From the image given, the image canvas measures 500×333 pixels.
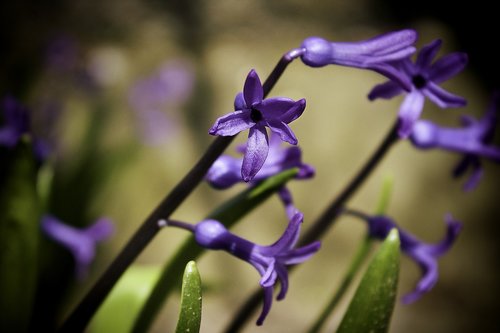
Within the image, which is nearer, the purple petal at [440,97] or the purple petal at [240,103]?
the purple petal at [240,103]

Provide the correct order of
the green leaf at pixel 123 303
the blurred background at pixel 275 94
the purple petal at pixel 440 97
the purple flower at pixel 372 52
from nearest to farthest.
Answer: the purple flower at pixel 372 52 < the purple petal at pixel 440 97 < the green leaf at pixel 123 303 < the blurred background at pixel 275 94

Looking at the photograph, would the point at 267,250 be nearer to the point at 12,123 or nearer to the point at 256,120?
the point at 256,120

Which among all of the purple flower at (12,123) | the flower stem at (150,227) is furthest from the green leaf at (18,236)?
the flower stem at (150,227)

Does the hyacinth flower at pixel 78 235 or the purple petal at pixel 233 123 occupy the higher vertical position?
the purple petal at pixel 233 123

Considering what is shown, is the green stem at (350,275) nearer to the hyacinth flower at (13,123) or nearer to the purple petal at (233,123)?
the purple petal at (233,123)

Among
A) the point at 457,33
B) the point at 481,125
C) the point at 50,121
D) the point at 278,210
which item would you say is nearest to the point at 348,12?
the point at 457,33

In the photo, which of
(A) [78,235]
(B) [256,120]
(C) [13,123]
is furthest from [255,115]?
(A) [78,235]
